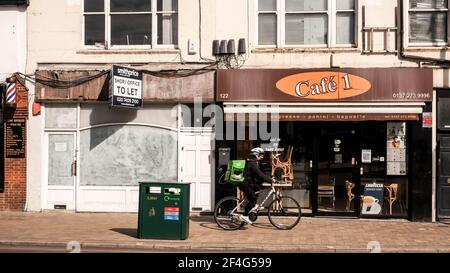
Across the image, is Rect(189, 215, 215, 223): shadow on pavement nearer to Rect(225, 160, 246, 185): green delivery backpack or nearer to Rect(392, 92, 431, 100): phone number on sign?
Rect(225, 160, 246, 185): green delivery backpack

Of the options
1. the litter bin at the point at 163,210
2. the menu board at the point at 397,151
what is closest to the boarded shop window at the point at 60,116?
the litter bin at the point at 163,210

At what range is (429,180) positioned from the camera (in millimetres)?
14391

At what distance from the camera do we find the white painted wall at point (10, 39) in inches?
616

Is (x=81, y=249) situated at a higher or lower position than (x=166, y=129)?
lower

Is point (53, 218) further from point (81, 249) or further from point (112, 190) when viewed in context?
point (81, 249)

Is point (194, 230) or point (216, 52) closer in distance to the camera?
point (194, 230)

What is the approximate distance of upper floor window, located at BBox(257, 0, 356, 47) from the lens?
15047mm

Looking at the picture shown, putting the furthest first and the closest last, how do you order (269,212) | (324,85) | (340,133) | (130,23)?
(130,23) → (340,133) → (324,85) → (269,212)

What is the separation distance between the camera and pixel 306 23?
1520cm

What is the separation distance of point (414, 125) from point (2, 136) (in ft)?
36.3

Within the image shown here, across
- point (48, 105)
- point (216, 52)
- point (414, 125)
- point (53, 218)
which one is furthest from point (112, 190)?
point (414, 125)

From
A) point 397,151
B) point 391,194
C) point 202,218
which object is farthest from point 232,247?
point 397,151

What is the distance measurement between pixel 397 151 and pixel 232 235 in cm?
537

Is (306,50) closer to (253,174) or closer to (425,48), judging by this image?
(425,48)
